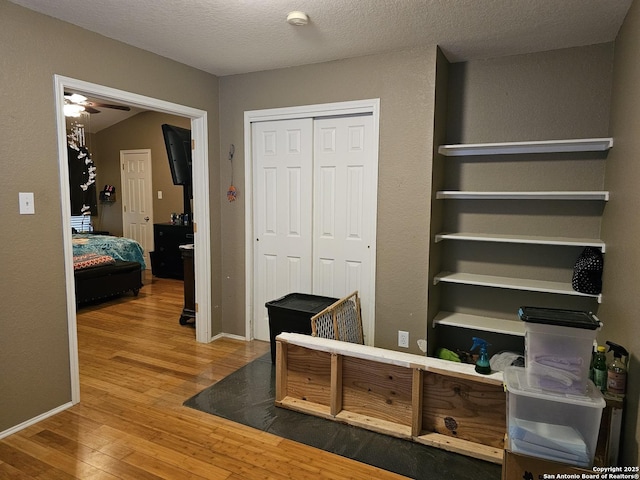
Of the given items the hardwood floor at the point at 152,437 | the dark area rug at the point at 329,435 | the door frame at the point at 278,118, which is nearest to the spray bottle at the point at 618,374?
the dark area rug at the point at 329,435

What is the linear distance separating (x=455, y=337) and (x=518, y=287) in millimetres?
745

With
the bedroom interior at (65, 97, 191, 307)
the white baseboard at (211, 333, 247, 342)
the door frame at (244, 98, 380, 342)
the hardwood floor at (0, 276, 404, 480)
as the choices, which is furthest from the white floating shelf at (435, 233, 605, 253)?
Answer: the bedroom interior at (65, 97, 191, 307)

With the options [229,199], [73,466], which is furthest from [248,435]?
[229,199]

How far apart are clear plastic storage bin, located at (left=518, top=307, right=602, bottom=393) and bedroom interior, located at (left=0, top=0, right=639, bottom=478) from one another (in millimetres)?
757

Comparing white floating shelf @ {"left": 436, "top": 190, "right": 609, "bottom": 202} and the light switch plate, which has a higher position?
white floating shelf @ {"left": 436, "top": 190, "right": 609, "bottom": 202}

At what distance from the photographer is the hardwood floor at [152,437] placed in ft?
6.72

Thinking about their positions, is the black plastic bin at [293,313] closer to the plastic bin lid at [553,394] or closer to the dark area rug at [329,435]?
the dark area rug at [329,435]

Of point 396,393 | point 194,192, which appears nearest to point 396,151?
point 396,393

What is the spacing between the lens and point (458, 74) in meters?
3.21

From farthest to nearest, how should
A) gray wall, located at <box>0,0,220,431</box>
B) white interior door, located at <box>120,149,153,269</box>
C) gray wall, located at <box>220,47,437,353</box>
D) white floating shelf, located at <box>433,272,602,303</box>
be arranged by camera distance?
white interior door, located at <box>120,149,153,269</box>
gray wall, located at <box>220,47,437,353</box>
white floating shelf, located at <box>433,272,602,303</box>
gray wall, located at <box>0,0,220,431</box>

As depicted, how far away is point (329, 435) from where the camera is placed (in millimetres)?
2363

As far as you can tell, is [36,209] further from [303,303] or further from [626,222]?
[626,222]

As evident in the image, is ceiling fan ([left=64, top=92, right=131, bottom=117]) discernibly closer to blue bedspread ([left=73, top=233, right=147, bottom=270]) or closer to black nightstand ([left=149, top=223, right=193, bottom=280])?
blue bedspread ([left=73, top=233, right=147, bottom=270])

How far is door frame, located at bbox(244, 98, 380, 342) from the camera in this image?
3.14 m
